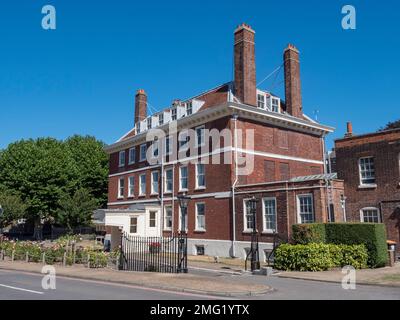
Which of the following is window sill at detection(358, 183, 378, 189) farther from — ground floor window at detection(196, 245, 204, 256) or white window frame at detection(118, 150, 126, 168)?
white window frame at detection(118, 150, 126, 168)

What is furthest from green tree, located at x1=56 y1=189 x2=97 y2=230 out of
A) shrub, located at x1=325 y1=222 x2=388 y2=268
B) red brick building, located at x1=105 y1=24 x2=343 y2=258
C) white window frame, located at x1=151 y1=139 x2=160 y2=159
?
shrub, located at x1=325 y1=222 x2=388 y2=268

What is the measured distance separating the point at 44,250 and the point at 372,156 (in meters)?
20.6

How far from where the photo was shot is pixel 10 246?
87.2ft

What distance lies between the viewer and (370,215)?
24891 millimetres

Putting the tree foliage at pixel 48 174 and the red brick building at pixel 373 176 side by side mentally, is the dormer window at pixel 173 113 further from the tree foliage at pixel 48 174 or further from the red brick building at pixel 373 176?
the tree foliage at pixel 48 174

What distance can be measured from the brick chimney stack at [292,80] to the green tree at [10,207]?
2994cm

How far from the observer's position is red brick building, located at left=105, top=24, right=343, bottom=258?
25938mm

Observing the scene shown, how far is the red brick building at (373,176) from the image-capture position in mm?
23891

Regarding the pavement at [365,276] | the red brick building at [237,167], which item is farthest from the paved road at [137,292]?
the red brick building at [237,167]

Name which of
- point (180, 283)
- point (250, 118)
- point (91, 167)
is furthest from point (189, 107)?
point (180, 283)

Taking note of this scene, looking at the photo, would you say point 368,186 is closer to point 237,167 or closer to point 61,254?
point 237,167

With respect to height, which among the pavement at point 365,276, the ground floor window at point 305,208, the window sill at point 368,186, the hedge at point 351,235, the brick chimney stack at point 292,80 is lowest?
the pavement at point 365,276

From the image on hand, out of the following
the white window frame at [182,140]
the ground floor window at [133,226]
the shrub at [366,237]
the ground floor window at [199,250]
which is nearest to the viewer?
the shrub at [366,237]
